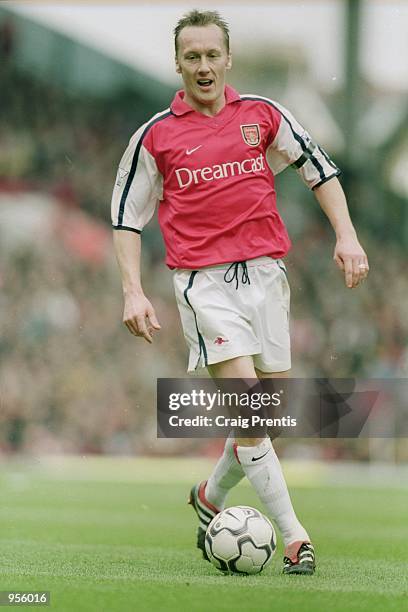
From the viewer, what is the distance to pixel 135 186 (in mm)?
4852

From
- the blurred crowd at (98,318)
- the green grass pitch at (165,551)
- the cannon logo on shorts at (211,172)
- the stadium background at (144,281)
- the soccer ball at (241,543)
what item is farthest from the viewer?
the blurred crowd at (98,318)

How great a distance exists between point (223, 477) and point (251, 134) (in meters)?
1.51

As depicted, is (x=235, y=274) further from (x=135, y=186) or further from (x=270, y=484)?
(x=270, y=484)

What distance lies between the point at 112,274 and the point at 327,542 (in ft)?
35.9

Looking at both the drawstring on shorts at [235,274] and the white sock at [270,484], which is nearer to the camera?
the white sock at [270,484]

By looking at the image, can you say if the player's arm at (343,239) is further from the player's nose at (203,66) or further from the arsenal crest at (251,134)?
the player's nose at (203,66)

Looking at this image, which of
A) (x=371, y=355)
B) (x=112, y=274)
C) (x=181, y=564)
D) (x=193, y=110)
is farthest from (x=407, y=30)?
(x=112, y=274)

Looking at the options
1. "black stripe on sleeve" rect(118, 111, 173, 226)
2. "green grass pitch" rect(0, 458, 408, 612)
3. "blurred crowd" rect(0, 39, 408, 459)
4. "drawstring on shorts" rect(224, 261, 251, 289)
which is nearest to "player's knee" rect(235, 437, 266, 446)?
"green grass pitch" rect(0, 458, 408, 612)

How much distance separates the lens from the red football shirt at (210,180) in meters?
4.73

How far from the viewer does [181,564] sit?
4969 mm

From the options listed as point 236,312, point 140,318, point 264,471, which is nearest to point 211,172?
point 236,312

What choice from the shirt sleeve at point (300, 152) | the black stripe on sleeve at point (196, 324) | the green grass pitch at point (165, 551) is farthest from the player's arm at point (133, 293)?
the green grass pitch at point (165, 551)

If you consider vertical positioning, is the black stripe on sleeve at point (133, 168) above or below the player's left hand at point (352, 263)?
above

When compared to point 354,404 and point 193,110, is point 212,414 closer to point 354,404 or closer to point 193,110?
point 354,404
